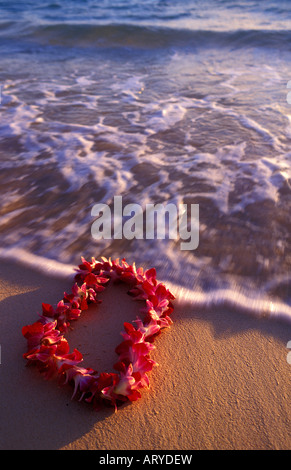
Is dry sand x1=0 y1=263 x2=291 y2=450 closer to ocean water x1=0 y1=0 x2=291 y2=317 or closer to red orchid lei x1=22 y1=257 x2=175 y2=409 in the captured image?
red orchid lei x1=22 y1=257 x2=175 y2=409

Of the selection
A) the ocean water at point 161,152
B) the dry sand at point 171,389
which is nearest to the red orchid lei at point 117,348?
the dry sand at point 171,389

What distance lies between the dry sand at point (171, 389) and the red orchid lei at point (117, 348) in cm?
6

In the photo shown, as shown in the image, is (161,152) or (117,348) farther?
(161,152)

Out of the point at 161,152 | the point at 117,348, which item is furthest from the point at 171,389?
the point at 161,152

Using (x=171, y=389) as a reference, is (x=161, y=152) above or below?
above

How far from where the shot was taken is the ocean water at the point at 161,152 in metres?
2.49

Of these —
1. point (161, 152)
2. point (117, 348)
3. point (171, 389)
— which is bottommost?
point (171, 389)

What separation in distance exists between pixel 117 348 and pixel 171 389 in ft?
0.98

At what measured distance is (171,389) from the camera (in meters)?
1.71

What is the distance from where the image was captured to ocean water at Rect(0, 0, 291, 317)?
98.2 inches

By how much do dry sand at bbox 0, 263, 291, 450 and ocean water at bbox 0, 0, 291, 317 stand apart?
263 millimetres

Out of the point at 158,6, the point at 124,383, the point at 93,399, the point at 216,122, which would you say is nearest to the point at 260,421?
the point at 124,383

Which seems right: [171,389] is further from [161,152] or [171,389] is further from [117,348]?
[161,152]

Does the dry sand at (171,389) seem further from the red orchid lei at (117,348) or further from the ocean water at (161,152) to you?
the ocean water at (161,152)
